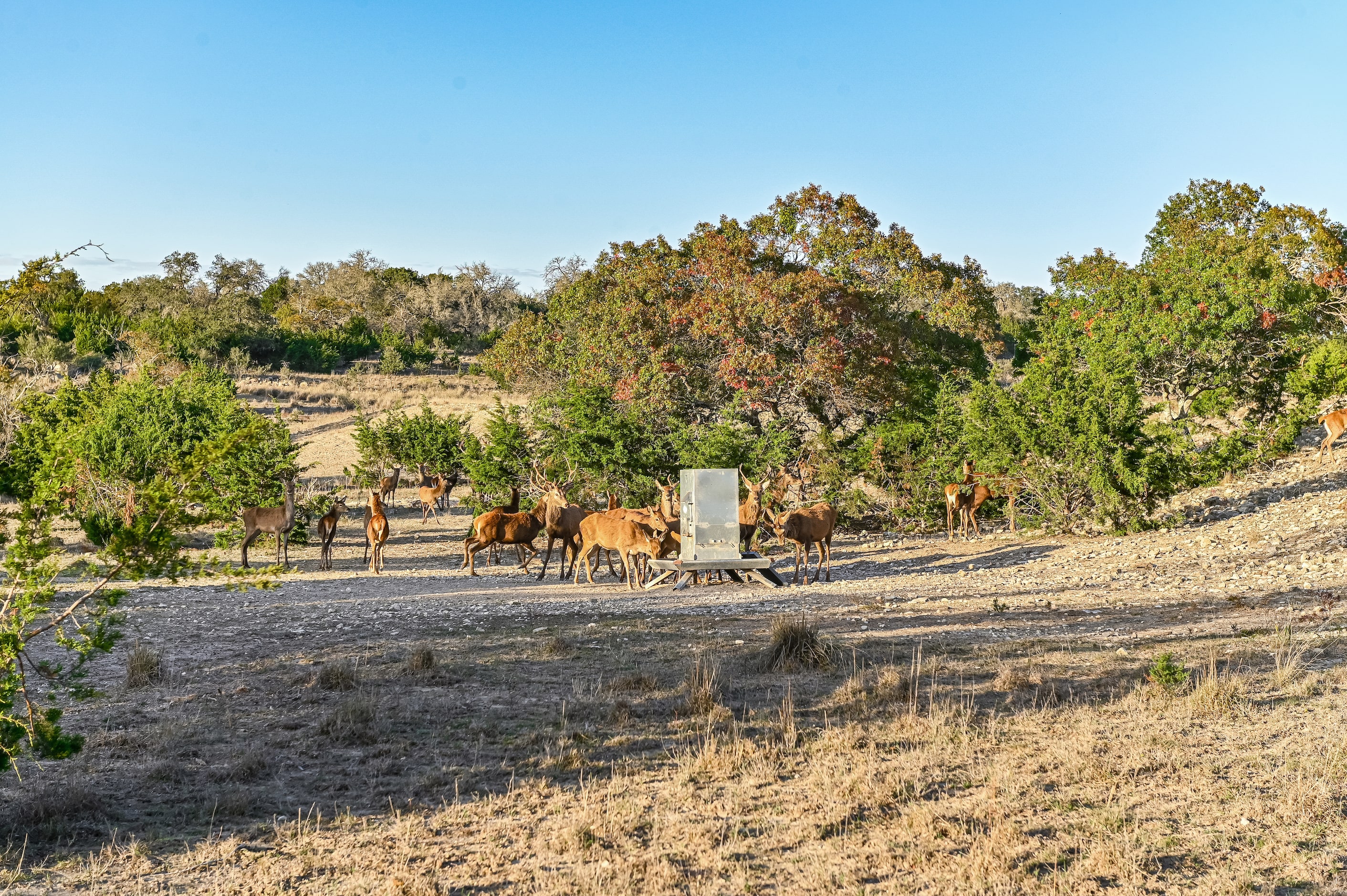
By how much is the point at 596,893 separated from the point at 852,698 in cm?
392

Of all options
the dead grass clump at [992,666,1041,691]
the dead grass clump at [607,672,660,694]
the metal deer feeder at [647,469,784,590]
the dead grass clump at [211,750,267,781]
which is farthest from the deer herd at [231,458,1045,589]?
the dead grass clump at [211,750,267,781]

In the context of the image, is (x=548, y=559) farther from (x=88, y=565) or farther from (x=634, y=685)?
(x=88, y=565)

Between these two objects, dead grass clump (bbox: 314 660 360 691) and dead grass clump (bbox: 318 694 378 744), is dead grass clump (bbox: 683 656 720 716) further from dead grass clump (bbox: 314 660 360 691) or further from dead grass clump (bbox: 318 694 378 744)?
dead grass clump (bbox: 314 660 360 691)

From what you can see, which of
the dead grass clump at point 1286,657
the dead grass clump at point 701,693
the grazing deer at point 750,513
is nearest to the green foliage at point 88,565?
the dead grass clump at point 701,693

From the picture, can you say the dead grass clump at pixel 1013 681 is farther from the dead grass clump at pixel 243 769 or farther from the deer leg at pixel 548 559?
the deer leg at pixel 548 559

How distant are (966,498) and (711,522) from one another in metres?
8.10

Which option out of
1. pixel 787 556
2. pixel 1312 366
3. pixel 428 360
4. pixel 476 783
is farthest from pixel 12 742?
pixel 428 360

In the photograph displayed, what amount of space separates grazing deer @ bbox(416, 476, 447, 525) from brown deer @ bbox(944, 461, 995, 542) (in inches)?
476

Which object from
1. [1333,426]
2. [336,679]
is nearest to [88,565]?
[336,679]

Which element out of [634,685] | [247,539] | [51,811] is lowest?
[51,811]

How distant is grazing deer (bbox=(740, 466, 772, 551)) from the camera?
696 inches

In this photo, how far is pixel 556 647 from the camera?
10.4 metres

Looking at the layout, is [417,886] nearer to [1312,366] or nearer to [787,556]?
[787,556]

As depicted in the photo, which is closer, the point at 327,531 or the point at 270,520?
the point at 327,531
